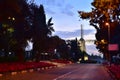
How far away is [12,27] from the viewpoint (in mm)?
60031

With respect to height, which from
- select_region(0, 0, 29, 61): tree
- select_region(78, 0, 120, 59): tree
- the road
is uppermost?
select_region(0, 0, 29, 61): tree

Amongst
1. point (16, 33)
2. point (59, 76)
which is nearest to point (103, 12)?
point (59, 76)

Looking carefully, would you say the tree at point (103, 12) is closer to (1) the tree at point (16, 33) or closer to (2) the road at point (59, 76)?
(2) the road at point (59, 76)

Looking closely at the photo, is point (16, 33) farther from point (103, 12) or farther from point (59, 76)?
point (103, 12)

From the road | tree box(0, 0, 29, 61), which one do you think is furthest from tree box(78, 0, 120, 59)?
tree box(0, 0, 29, 61)

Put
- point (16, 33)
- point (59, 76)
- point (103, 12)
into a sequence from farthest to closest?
point (16, 33)
point (59, 76)
point (103, 12)

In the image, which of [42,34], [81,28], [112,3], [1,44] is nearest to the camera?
Answer: [112,3]

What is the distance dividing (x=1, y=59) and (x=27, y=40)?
11212mm

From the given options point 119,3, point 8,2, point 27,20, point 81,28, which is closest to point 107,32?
point 27,20

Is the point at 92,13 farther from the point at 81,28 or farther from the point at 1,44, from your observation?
the point at 81,28

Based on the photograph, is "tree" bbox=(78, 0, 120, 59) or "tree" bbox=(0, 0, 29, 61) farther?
"tree" bbox=(0, 0, 29, 61)

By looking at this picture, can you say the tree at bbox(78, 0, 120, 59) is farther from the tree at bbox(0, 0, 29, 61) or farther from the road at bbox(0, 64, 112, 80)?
the tree at bbox(0, 0, 29, 61)

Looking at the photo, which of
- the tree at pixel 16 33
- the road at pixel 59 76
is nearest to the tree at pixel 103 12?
the road at pixel 59 76

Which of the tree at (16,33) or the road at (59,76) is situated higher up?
the tree at (16,33)
